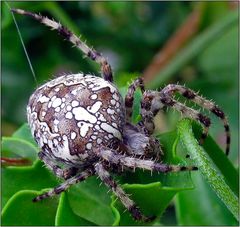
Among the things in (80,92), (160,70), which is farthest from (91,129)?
(160,70)

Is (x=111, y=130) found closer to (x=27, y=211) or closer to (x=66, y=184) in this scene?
(x=66, y=184)

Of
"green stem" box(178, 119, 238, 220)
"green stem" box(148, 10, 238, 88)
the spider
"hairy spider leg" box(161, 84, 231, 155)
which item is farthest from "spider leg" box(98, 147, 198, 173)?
"green stem" box(148, 10, 238, 88)

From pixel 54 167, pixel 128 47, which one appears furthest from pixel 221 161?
pixel 128 47

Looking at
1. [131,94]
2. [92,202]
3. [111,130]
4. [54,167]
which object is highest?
[131,94]

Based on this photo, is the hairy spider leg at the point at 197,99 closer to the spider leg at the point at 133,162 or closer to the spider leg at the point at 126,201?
the spider leg at the point at 133,162

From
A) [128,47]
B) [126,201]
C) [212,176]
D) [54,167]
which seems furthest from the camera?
[128,47]

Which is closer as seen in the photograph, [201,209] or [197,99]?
[201,209]
